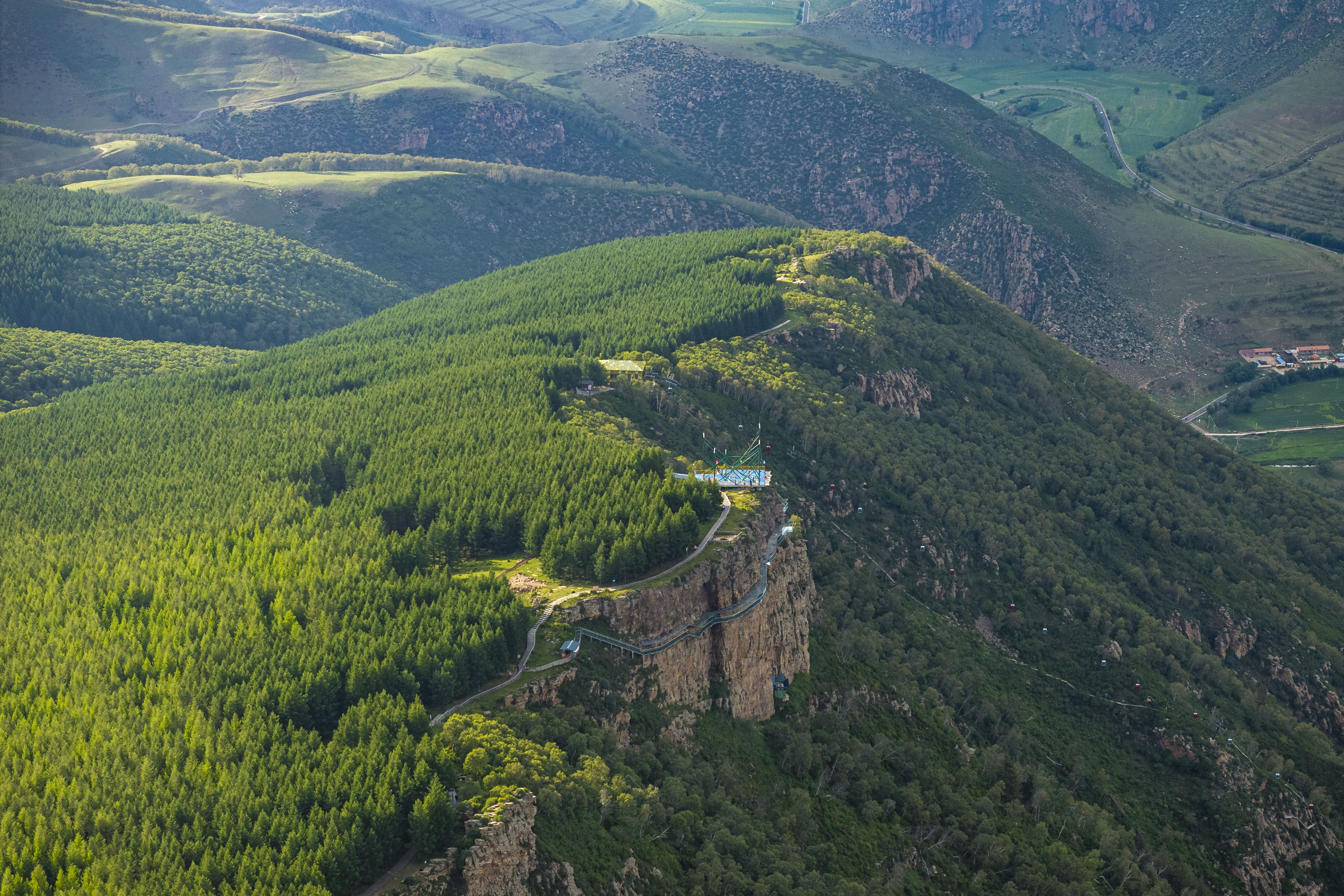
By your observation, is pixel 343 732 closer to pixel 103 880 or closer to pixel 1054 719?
pixel 103 880

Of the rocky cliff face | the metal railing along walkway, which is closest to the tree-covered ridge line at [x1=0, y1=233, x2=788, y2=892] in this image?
the rocky cliff face

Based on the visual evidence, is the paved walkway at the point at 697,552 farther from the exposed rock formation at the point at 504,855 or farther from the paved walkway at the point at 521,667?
the exposed rock formation at the point at 504,855

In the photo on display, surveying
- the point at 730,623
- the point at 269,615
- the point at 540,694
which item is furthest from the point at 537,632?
the point at 269,615

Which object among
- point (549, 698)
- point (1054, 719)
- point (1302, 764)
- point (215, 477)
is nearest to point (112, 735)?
point (549, 698)

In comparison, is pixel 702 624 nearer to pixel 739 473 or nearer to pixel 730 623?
pixel 730 623

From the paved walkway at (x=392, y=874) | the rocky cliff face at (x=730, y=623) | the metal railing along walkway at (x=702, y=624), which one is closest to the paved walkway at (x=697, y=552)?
the rocky cliff face at (x=730, y=623)

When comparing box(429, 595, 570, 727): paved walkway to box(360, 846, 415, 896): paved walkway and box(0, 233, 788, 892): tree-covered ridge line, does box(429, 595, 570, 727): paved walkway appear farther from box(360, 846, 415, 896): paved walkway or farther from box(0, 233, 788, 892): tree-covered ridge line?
box(360, 846, 415, 896): paved walkway
